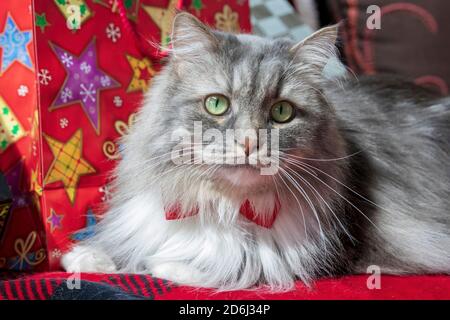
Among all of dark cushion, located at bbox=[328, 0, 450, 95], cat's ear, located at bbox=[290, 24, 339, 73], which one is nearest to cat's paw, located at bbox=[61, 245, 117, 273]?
cat's ear, located at bbox=[290, 24, 339, 73]

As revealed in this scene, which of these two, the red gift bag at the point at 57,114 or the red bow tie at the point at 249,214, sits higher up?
the red gift bag at the point at 57,114

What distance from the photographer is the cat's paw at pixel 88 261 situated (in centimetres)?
142

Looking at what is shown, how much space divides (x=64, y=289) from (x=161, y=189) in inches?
12.8

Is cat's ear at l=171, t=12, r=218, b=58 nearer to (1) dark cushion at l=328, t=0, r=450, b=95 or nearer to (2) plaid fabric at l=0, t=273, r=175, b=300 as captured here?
(2) plaid fabric at l=0, t=273, r=175, b=300

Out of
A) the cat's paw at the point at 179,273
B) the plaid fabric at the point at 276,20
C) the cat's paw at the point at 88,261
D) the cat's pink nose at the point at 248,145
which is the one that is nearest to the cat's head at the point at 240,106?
the cat's pink nose at the point at 248,145

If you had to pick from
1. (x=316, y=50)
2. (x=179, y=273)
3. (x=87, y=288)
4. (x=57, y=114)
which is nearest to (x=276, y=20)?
(x=316, y=50)

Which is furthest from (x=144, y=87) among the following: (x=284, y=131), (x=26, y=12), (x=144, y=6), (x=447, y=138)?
(x=447, y=138)

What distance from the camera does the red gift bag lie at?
1538 mm

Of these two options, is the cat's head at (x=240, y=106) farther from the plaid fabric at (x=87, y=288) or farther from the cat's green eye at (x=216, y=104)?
the plaid fabric at (x=87, y=288)

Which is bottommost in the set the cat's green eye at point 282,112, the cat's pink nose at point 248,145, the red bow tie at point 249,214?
the red bow tie at point 249,214

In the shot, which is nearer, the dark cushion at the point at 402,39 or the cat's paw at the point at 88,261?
the cat's paw at the point at 88,261

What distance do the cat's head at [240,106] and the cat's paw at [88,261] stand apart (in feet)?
1.14

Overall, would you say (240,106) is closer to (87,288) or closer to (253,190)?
(253,190)

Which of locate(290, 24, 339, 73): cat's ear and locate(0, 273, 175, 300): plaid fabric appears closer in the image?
locate(0, 273, 175, 300): plaid fabric
